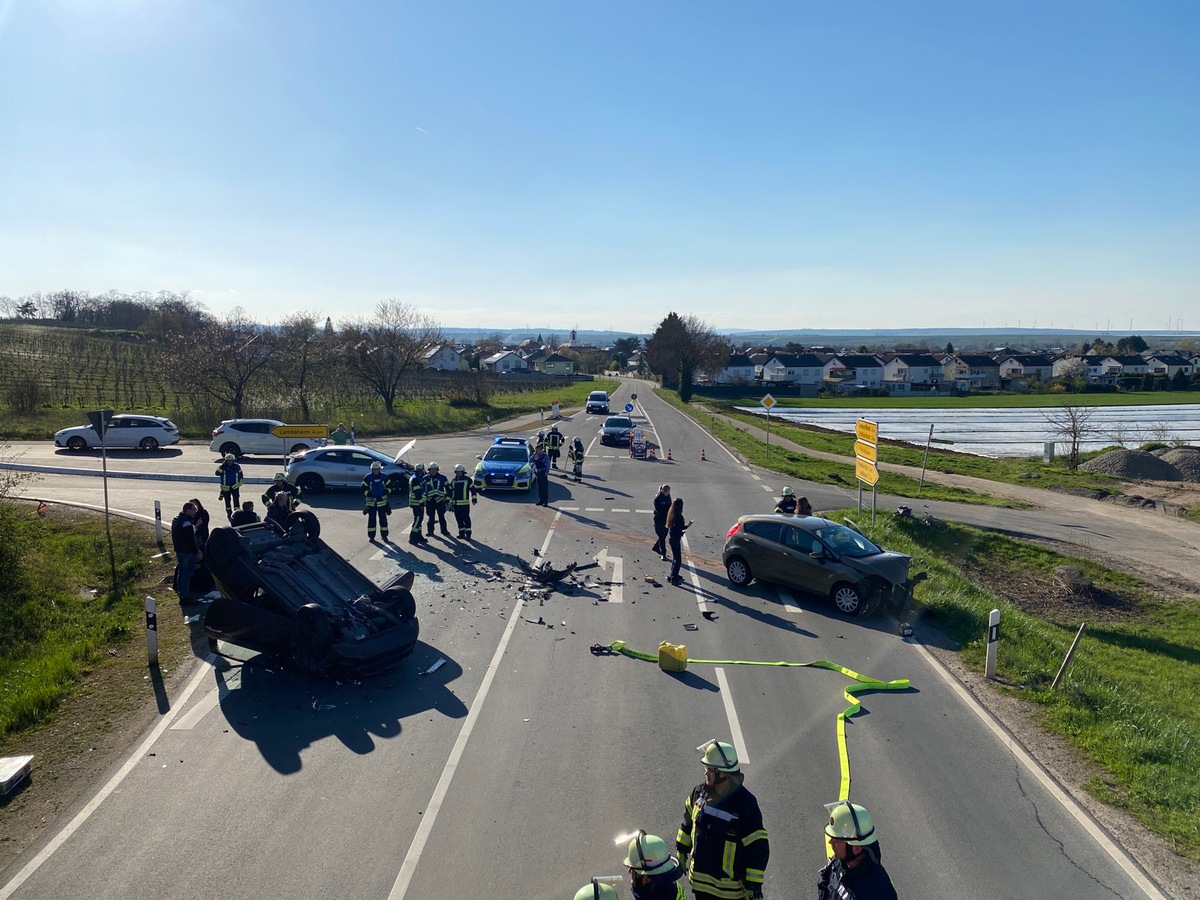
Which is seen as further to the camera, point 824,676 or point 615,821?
point 824,676

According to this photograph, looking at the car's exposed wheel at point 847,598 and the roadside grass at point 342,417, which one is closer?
the car's exposed wheel at point 847,598

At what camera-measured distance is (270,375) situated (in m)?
42.7

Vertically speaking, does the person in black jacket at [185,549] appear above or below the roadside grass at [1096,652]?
above

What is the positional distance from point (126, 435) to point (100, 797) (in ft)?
92.1

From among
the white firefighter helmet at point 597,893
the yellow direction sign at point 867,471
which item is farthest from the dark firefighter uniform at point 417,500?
the white firefighter helmet at point 597,893

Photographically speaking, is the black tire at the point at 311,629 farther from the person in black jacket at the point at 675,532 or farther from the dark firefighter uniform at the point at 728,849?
the person in black jacket at the point at 675,532

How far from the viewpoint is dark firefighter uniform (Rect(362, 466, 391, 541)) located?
16000 mm

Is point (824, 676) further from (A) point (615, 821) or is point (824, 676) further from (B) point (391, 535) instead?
(B) point (391, 535)

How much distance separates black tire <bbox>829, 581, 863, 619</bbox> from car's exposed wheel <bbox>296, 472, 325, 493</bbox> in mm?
15630

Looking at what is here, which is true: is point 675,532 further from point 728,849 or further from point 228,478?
point 228,478

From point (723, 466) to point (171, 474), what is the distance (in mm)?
20982

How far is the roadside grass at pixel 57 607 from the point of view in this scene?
348 inches

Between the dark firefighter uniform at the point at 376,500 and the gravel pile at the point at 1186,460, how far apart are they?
3939 cm

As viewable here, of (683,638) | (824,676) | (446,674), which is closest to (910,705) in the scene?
(824,676)
